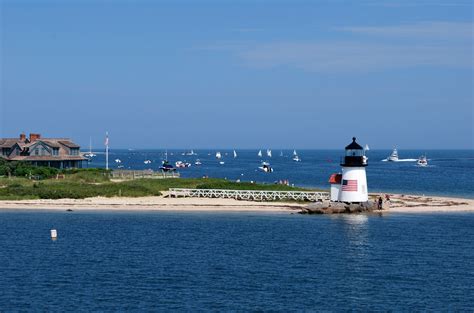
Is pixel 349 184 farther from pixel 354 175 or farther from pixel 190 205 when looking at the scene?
pixel 190 205

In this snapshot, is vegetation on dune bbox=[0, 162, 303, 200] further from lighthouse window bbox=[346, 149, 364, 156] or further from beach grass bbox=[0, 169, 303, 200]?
lighthouse window bbox=[346, 149, 364, 156]

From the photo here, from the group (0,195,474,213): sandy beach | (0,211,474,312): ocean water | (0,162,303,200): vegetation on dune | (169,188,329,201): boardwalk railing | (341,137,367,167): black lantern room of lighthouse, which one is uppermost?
(341,137,367,167): black lantern room of lighthouse

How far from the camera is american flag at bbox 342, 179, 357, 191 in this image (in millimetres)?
66938

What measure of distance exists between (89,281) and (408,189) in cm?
7413

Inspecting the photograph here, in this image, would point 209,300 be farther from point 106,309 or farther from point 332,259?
point 332,259

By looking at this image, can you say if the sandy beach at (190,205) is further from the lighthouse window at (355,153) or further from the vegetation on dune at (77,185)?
the lighthouse window at (355,153)

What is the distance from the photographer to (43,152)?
105562 millimetres

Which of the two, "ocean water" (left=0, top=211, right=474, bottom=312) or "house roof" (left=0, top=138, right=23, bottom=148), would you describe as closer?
"ocean water" (left=0, top=211, right=474, bottom=312)

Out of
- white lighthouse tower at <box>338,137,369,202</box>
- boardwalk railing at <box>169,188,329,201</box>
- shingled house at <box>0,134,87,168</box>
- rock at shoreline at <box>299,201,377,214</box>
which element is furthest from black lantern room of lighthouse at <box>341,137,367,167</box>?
shingled house at <box>0,134,87,168</box>

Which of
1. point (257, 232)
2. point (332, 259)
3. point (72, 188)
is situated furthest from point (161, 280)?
point (72, 188)

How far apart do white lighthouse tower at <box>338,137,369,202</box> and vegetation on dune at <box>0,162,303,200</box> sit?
15700 mm

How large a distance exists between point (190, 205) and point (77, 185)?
603 inches

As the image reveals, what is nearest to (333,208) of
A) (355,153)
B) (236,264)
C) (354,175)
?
(354,175)

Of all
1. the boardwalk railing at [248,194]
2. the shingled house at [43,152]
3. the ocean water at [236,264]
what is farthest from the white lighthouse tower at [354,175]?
the shingled house at [43,152]
